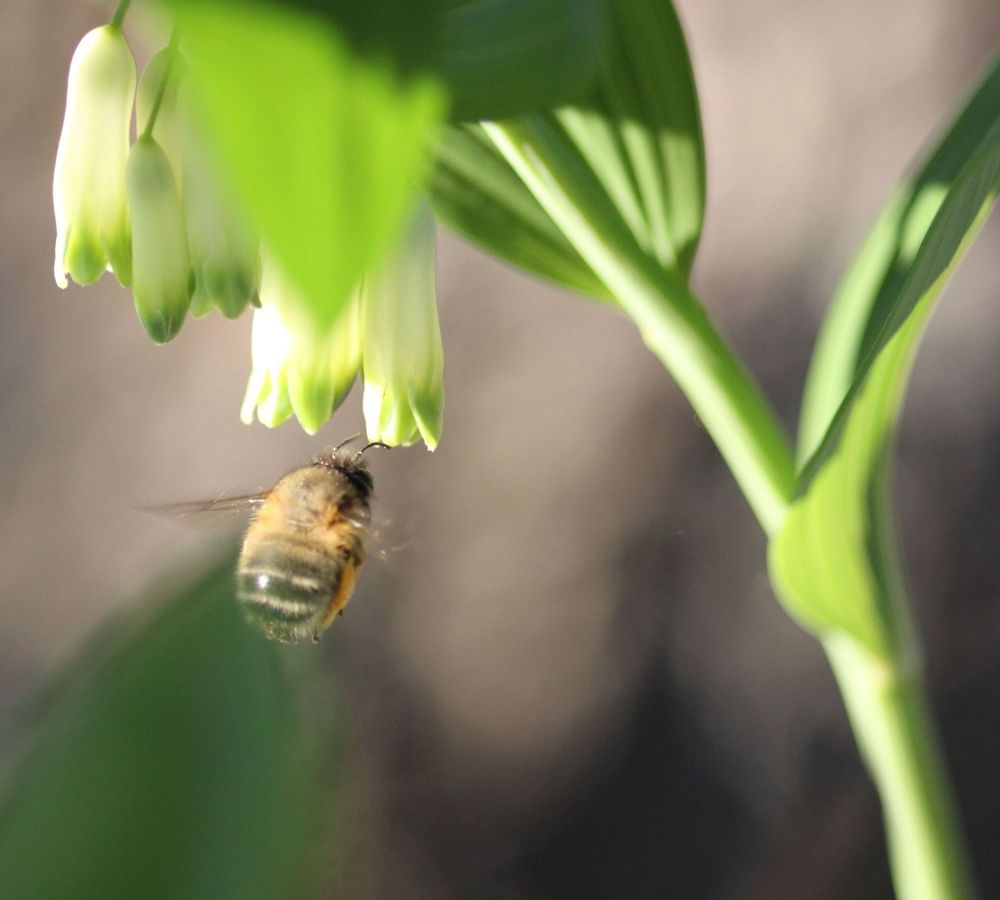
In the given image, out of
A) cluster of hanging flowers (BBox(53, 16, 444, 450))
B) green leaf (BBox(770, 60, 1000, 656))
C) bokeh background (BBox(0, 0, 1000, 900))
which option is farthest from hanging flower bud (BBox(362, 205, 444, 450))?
bokeh background (BBox(0, 0, 1000, 900))

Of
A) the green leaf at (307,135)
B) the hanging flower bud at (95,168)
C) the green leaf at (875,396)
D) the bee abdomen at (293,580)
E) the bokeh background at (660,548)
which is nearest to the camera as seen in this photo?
the green leaf at (307,135)

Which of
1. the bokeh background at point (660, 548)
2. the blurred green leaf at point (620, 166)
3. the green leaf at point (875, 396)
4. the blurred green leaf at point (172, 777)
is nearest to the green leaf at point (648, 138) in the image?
the blurred green leaf at point (620, 166)

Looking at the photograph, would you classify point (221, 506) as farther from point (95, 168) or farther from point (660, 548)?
point (660, 548)

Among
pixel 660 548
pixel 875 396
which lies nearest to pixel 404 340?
pixel 875 396

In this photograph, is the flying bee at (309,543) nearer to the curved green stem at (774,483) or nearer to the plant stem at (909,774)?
the curved green stem at (774,483)

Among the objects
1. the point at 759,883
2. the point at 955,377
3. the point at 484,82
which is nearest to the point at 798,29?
the point at 955,377

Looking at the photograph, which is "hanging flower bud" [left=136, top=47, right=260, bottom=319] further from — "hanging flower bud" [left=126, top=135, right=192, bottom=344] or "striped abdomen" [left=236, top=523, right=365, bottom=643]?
"striped abdomen" [left=236, top=523, right=365, bottom=643]
